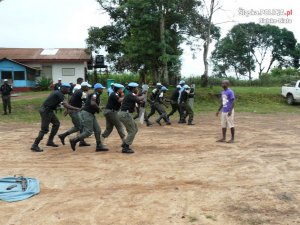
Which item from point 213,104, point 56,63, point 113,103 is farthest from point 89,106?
point 56,63

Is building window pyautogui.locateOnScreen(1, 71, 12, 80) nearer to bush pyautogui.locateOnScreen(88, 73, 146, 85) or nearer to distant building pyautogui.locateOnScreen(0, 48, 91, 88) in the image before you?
distant building pyautogui.locateOnScreen(0, 48, 91, 88)

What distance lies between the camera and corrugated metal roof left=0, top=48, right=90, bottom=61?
112 feet

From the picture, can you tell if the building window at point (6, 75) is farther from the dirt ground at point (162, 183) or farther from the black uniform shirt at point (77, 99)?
the black uniform shirt at point (77, 99)

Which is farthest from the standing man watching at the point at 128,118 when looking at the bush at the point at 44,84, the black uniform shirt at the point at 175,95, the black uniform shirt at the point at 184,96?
the bush at the point at 44,84

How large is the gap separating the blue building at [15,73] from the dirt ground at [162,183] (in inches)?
856

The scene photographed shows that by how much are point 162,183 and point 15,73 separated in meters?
27.9

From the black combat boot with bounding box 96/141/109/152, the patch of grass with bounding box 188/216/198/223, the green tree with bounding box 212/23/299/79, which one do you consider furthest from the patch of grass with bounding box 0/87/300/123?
the green tree with bounding box 212/23/299/79

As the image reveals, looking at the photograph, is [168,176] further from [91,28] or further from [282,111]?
[91,28]

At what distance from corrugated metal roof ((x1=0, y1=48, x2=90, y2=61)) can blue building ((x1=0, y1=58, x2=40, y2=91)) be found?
217 cm

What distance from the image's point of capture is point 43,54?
3547 cm

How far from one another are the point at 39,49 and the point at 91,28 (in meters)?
7.29

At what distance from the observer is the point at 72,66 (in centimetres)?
3447

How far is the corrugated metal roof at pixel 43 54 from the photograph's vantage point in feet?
112

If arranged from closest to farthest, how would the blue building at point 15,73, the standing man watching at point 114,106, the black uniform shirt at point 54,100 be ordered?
the standing man watching at point 114,106 → the black uniform shirt at point 54,100 → the blue building at point 15,73
